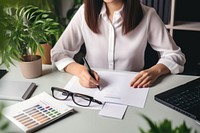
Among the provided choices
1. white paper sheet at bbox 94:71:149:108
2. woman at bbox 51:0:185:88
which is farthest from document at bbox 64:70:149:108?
woman at bbox 51:0:185:88

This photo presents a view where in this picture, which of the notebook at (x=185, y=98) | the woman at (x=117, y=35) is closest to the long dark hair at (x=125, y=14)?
the woman at (x=117, y=35)

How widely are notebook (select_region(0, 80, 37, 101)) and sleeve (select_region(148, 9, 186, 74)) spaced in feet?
2.19

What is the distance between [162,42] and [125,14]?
0.25 meters

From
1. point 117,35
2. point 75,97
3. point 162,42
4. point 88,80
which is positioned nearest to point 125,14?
point 117,35

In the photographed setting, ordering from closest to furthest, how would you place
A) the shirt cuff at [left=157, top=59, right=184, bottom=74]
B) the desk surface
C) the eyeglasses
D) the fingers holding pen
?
the desk surface
the eyeglasses
the fingers holding pen
the shirt cuff at [left=157, top=59, right=184, bottom=74]

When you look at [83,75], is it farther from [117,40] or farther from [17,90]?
[117,40]

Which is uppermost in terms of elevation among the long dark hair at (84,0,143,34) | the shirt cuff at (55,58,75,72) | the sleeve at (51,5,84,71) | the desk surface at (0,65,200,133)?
the long dark hair at (84,0,143,34)

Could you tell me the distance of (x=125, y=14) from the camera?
4.84 feet

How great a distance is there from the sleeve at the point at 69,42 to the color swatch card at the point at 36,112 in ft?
1.21

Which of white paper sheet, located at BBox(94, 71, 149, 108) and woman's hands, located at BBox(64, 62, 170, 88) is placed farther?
woman's hands, located at BBox(64, 62, 170, 88)

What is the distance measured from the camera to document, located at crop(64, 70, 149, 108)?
1.05 metres

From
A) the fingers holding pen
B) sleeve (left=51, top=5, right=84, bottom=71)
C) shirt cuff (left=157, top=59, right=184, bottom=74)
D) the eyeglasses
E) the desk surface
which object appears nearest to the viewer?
the desk surface

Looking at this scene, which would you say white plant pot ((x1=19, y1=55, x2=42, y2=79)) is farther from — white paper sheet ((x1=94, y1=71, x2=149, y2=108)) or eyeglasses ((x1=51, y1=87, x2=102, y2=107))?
white paper sheet ((x1=94, y1=71, x2=149, y2=108))

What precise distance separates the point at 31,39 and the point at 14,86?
21 centimetres
